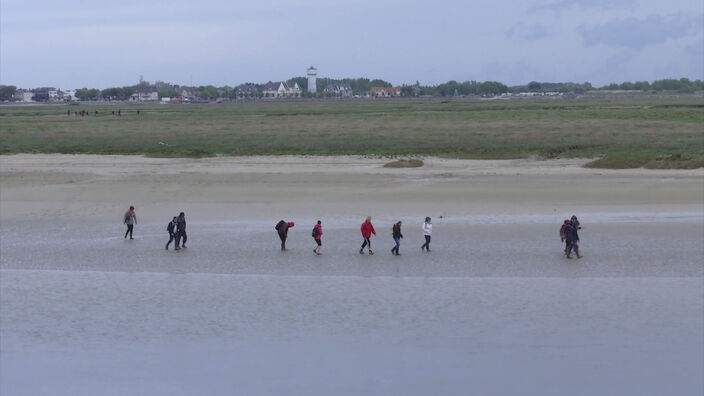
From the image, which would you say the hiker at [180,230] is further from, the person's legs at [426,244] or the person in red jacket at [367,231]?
the person's legs at [426,244]

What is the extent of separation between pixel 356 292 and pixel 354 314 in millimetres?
A: 1410

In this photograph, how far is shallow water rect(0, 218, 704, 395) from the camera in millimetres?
12477

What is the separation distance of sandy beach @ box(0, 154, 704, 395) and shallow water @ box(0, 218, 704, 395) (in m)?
0.05

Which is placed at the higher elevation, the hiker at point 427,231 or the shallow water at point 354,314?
the hiker at point 427,231

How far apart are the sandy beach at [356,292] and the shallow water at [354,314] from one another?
0.05 m

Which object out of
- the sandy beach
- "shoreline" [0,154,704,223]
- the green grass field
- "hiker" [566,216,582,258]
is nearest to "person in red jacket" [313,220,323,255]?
the sandy beach

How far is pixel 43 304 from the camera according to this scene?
1614cm

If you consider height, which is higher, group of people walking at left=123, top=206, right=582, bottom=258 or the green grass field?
the green grass field

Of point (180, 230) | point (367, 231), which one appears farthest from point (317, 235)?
point (180, 230)

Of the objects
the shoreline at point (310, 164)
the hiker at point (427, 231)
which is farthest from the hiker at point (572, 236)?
the shoreline at point (310, 164)

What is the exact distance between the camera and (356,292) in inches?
664

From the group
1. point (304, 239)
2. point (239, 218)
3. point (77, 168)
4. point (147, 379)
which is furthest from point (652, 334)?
point (77, 168)

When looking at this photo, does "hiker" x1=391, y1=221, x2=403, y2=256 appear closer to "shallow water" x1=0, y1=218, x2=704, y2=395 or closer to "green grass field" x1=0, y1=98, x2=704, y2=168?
"shallow water" x1=0, y1=218, x2=704, y2=395

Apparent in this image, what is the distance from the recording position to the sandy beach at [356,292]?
12680 millimetres
